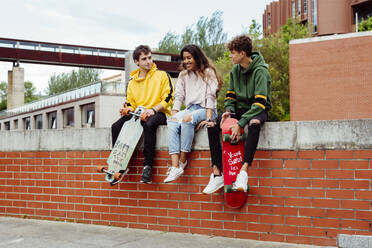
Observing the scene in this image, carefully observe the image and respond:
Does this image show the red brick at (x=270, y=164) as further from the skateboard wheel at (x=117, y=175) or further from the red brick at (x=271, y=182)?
the skateboard wheel at (x=117, y=175)

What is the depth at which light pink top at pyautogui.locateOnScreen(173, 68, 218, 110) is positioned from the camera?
5031 millimetres

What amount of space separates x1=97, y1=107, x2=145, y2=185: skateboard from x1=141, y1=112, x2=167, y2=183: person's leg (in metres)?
0.14

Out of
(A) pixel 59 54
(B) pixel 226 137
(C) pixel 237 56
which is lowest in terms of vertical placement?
(B) pixel 226 137

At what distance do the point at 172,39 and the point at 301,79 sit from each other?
4038 cm

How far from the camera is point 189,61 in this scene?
5.14 meters

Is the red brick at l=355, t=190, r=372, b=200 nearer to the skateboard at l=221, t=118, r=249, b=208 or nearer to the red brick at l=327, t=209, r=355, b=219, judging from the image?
the red brick at l=327, t=209, r=355, b=219

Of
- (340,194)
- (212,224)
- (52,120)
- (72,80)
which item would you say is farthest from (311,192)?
(72,80)

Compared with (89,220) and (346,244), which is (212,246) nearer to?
(346,244)

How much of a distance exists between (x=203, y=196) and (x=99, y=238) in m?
1.30

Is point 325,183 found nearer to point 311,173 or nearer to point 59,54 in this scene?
point 311,173

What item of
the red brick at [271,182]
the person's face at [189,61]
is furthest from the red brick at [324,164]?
the person's face at [189,61]

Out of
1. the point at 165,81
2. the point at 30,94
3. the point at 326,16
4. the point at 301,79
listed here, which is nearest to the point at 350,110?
the point at 301,79

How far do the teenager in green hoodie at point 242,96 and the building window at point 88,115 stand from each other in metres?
40.0

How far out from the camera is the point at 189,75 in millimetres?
5242
